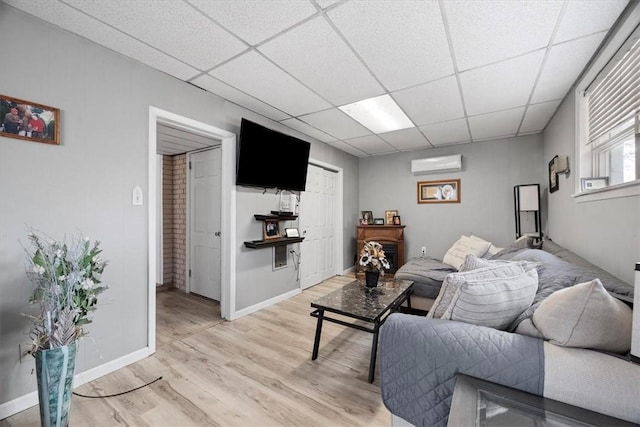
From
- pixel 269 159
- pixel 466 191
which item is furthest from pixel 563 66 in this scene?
pixel 269 159

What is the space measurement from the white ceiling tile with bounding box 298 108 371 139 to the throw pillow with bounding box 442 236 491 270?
→ 2102mm

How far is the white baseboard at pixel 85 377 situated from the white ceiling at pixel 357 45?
2.32 metres

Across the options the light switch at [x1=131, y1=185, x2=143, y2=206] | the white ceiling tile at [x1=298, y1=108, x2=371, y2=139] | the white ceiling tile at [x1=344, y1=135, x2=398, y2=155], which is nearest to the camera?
the light switch at [x1=131, y1=185, x2=143, y2=206]

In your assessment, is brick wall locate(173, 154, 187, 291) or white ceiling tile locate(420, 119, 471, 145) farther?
brick wall locate(173, 154, 187, 291)

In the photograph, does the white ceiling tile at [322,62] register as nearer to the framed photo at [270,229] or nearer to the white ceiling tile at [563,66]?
the white ceiling tile at [563,66]

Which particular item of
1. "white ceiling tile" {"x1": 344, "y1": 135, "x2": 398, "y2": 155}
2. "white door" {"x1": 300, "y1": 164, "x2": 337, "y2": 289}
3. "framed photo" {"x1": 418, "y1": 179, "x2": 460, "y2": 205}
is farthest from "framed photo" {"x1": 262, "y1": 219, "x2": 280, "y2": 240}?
"framed photo" {"x1": 418, "y1": 179, "x2": 460, "y2": 205}

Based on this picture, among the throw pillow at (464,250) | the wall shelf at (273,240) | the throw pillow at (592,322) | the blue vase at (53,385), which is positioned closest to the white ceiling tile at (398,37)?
the throw pillow at (592,322)

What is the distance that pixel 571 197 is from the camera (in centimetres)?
253

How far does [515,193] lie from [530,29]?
109 inches

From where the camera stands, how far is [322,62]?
212 cm

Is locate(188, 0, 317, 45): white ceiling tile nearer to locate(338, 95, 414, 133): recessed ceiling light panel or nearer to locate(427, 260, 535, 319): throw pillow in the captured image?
locate(338, 95, 414, 133): recessed ceiling light panel

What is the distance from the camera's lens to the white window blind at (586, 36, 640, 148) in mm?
1564

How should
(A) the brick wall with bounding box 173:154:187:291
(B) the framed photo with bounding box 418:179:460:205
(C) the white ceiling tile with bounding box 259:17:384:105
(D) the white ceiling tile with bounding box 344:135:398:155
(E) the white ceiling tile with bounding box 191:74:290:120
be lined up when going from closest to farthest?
1. (C) the white ceiling tile with bounding box 259:17:384:105
2. (E) the white ceiling tile with bounding box 191:74:290:120
3. (A) the brick wall with bounding box 173:154:187:291
4. (D) the white ceiling tile with bounding box 344:135:398:155
5. (B) the framed photo with bounding box 418:179:460:205

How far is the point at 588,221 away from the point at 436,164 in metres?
2.67
